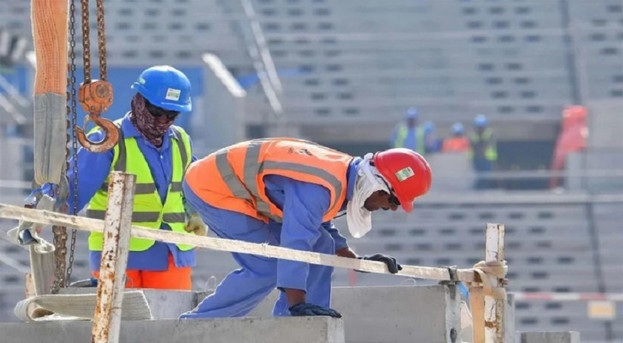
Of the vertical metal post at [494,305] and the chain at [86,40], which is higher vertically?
the chain at [86,40]

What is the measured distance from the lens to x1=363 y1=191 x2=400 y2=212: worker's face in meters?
6.24

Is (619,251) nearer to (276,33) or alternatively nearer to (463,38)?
(463,38)

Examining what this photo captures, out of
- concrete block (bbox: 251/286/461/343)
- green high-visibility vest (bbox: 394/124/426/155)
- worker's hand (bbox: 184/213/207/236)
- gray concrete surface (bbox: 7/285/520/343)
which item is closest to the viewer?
gray concrete surface (bbox: 7/285/520/343)

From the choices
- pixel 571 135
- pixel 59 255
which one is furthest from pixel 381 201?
pixel 571 135

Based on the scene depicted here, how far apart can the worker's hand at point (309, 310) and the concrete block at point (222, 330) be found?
0.40m

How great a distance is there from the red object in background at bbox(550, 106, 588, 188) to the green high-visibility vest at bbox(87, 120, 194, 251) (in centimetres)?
1200

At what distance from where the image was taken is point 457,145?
62.6ft

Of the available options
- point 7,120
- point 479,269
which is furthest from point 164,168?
point 7,120

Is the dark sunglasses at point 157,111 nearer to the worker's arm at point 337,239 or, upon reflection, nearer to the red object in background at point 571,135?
the worker's arm at point 337,239

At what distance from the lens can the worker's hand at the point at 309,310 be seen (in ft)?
18.7

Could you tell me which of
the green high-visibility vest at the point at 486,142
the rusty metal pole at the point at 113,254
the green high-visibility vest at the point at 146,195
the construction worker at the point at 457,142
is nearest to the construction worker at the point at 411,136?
the construction worker at the point at 457,142

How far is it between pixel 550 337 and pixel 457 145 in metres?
12.1

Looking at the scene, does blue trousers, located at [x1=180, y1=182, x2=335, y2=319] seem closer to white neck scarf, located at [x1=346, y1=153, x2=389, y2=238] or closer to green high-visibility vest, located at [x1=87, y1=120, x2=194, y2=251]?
white neck scarf, located at [x1=346, y1=153, x2=389, y2=238]

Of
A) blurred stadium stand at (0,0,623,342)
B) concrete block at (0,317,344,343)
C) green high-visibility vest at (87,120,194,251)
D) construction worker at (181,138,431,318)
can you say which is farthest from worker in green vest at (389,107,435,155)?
concrete block at (0,317,344,343)
